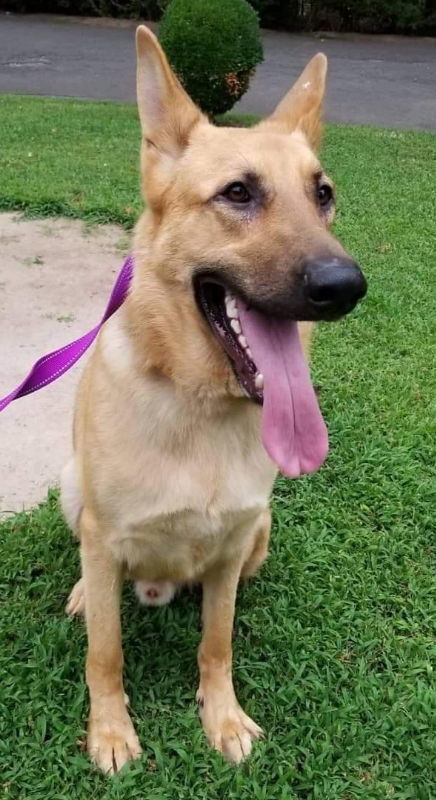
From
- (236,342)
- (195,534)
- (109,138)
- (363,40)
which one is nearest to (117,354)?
(236,342)

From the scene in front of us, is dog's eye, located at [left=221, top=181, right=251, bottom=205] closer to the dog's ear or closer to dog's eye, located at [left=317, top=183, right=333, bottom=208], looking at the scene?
dog's eye, located at [left=317, top=183, right=333, bottom=208]

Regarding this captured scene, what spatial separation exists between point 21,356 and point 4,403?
6.43 ft

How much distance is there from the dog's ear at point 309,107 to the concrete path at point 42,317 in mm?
1972

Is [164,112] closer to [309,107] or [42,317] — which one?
[309,107]

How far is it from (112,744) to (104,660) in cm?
25

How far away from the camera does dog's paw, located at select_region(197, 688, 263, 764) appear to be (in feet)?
8.16

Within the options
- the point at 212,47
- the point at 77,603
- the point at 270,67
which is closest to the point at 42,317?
the point at 77,603

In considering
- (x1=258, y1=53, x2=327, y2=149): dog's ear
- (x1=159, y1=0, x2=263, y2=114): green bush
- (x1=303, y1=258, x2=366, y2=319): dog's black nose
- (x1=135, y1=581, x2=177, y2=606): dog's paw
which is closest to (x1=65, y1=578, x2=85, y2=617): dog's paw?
(x1=135, y1=581, x2=177, y2=606): dog's paw

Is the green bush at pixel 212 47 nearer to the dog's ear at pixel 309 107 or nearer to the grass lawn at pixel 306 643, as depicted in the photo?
the grass lawn at pixel 306 643

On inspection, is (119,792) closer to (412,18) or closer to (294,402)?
(294,402)

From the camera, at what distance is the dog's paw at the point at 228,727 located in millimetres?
2488

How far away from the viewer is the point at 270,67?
718 inches

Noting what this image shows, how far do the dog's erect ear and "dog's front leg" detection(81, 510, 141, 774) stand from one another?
1.19 meters

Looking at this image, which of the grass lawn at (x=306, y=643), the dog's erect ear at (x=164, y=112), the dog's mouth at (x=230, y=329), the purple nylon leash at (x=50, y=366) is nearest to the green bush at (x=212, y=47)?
the grass lawn at (x=306, y=643)
